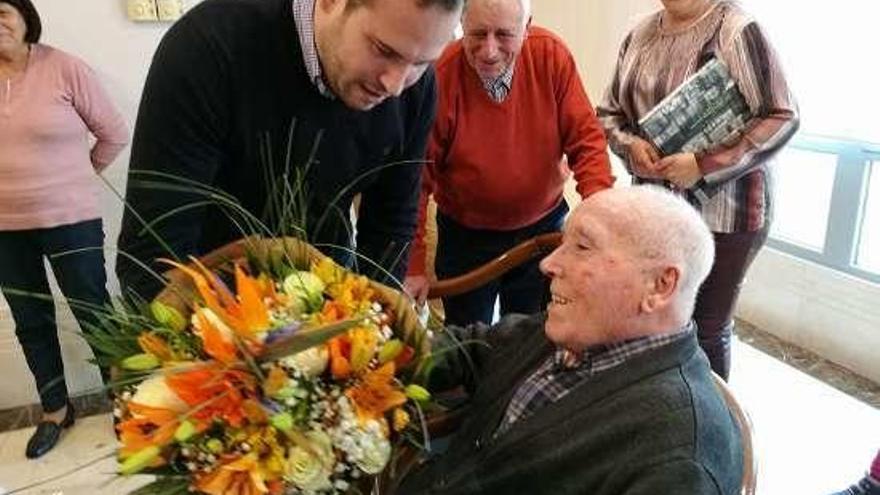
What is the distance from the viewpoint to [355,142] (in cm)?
131

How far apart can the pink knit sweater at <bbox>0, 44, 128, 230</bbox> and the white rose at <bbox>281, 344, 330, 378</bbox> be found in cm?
188

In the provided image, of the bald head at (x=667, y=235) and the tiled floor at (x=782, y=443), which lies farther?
the tiled floor at (x=782, y=443)

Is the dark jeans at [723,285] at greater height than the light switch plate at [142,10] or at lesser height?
lesser

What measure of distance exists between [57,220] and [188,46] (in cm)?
146

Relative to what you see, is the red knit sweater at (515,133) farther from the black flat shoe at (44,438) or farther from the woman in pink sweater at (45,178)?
the black flat shoe at (44,438)

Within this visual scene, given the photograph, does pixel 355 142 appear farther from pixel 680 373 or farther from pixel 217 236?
pixel 680 373

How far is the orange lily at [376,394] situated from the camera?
0.80 m

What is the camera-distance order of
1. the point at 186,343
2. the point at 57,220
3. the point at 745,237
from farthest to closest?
the point at 57,220, the point at 745,237, the point at 186,343

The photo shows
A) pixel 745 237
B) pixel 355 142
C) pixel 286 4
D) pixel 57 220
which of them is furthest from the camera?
pixel 57 220

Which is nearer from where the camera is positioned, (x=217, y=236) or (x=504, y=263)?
(x=217, y=236)

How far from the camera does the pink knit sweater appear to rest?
217 centimetres

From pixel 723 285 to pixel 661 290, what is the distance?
0.81m

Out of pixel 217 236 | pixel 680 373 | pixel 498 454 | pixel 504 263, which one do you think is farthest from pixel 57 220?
pixel 680 373

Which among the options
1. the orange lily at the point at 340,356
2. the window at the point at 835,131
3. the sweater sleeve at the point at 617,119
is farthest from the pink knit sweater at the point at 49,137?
the window at the point at 835,131
